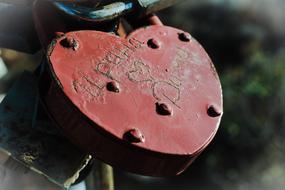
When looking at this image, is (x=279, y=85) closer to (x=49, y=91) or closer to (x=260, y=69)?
(x=260, y=69)

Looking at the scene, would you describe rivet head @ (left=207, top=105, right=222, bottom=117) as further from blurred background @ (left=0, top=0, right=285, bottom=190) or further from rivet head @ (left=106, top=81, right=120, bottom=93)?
blurred background @ (left=0, top=0, right=285, bottom=190)

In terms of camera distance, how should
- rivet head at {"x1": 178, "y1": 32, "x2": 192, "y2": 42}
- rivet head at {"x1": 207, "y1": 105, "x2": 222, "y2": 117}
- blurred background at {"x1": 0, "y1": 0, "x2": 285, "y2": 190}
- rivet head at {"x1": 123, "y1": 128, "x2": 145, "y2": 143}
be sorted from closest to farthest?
rivet head at {"x1": 123, "y1": 128, "x2": 145, "y2": 143}, rivet head at {"x1": 207, "y1": 105, "x2": 222, "y2": 117}, rivet head at {"x1": 178, "y1": 32, "x2": 192, "y2": 42}, blurred background at {"x1": 0, "y1": 0, "x2": 285, "y2": 190}

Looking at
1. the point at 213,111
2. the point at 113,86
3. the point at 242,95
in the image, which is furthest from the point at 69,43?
the point at 242,95

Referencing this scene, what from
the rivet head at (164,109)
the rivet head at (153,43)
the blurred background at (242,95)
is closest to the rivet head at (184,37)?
the rivet head at (153,43)

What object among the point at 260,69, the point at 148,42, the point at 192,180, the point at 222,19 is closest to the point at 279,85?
the point at 260,69

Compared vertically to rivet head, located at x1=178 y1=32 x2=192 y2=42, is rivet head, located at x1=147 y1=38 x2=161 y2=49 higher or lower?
higher

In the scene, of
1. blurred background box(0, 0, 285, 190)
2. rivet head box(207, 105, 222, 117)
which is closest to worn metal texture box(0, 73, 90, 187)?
rivet head box(207, 105, 222, 117)
